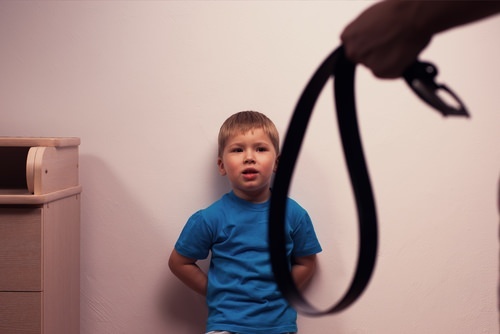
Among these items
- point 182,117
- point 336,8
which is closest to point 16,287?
point 182,117

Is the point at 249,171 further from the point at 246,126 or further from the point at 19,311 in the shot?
the point at 19,311

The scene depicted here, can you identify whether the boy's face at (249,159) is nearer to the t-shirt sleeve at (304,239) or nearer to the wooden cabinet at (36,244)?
the t-shirt sleeve at (304,239)

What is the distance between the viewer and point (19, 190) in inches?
66.7

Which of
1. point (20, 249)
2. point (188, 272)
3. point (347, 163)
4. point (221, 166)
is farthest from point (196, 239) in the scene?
point (347, 163)

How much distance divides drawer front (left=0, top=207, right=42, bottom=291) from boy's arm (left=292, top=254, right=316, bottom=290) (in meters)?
0.68

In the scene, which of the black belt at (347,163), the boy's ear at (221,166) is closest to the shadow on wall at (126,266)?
the boy's ear at (221,166)

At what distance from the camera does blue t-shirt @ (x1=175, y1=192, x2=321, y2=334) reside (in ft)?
5.20

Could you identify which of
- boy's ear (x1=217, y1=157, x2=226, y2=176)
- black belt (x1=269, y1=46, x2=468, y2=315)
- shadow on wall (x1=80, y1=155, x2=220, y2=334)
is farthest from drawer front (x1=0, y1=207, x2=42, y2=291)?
black belt (x1=269, y1=46, x2=468, y2=315)

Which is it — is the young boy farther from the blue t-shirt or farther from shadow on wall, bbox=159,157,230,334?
shadow on wall, bbox=159,157,230,334

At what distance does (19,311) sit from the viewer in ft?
4.80

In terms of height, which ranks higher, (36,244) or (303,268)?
(36,244)

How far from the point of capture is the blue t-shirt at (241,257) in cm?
159

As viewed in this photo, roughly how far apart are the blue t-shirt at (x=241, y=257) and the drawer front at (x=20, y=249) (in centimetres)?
38

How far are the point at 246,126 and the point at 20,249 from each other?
64 cm
